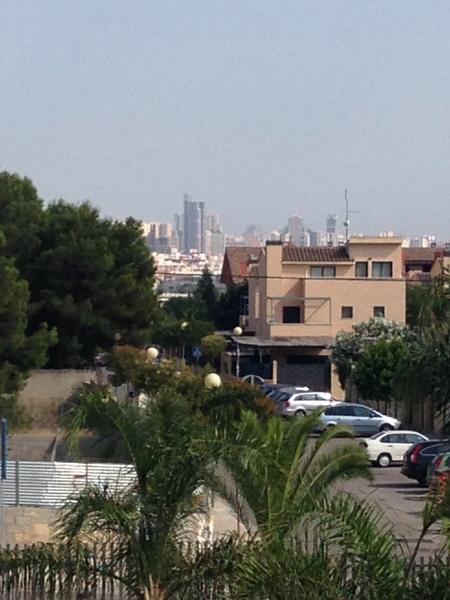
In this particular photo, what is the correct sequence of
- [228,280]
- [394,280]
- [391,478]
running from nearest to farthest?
[391,478]
[394,280]
[228,280]

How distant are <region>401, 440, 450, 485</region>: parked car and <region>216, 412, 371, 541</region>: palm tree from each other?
1926cm

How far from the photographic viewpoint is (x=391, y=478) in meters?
35.5

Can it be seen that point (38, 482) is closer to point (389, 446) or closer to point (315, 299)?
point (389, 446)

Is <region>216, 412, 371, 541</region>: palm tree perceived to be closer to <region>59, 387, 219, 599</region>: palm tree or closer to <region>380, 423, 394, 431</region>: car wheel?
Result: <region>59, 387, 219, 599</region>: palm tree

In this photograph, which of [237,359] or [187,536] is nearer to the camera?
[187,536]

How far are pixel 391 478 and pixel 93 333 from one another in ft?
59.9

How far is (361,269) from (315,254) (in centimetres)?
287

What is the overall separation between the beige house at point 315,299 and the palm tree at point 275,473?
52.3 metres

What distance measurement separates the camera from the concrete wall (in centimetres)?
4547

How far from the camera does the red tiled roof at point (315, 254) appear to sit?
2904 inches

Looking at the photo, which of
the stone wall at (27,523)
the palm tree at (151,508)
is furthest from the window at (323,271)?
the palm tree at (151,508)

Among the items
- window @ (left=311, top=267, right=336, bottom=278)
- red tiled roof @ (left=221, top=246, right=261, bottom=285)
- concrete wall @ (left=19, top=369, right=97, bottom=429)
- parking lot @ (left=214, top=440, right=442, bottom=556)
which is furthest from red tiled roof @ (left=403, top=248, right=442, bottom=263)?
parking lot @ (left=214, top=440, right=442, bottom=556)

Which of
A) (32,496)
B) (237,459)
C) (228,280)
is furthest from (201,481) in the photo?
(228,280)

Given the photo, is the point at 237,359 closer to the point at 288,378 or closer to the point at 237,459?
the point at 288,378
